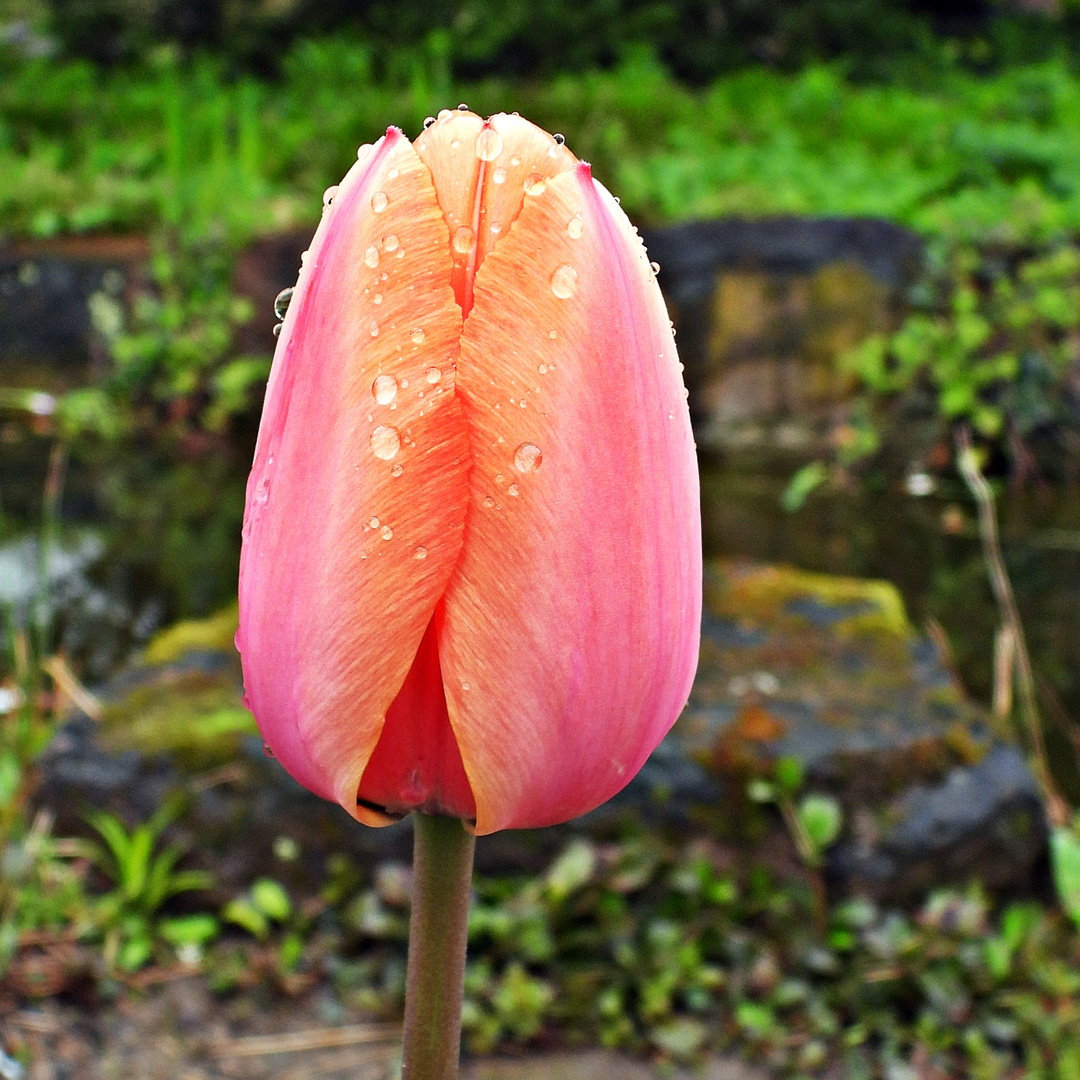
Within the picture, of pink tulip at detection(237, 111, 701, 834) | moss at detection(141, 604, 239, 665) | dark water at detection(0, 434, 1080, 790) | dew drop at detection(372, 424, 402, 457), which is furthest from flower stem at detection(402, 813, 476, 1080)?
dark water at detection(0, 434, 1080, 790)

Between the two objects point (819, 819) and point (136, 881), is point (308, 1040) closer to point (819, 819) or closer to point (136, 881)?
point (136, 881)

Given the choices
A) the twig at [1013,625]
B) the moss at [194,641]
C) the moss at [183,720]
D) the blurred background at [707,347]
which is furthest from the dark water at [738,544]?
the moss at [183,720]

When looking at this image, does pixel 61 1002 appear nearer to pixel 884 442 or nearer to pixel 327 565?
pixel 327 565

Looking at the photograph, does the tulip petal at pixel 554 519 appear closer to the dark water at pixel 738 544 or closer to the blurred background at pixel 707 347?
the blurred background at pixel 707 347

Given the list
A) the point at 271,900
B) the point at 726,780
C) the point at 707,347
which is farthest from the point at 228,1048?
the point at 707,347

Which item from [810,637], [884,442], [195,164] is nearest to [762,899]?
[810,637]

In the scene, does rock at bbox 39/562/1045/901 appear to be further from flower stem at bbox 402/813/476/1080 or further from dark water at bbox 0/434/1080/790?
flower stem at bbox 402/813/476/1080
